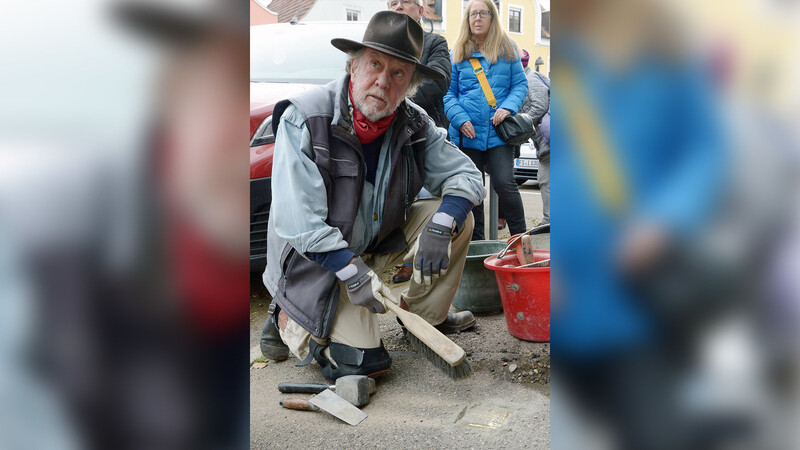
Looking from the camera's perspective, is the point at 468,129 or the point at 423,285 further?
the point at 468,129

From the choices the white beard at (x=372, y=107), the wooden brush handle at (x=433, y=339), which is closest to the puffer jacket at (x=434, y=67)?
the white beard at (x=372, y=107)

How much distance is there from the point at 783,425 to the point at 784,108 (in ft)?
1.42

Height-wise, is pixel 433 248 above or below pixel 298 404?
above

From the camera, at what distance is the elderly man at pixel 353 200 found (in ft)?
8.14

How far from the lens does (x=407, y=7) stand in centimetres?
382

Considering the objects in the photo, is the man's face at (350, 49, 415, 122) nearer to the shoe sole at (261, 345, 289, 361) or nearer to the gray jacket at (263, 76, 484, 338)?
the gray jacket at (263, 76, 484, 338)

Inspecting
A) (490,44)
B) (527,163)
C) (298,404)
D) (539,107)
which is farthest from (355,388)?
(527,163)

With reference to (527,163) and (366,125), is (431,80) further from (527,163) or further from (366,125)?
(527,163)

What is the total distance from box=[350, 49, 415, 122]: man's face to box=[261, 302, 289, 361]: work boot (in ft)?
3.77

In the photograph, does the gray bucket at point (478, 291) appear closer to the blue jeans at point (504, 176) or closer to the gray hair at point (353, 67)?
the blue jeans at point (504, 176)

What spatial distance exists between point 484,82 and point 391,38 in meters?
1.58

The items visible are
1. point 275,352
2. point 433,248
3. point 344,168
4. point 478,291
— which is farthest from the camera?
point 478,291

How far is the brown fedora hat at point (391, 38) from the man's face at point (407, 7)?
1.18 meters

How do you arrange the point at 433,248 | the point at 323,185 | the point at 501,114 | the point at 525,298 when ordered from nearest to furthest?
1. the point at 323,185
2. the point at 433,248
3. the point at 525,298
4. the point at 501,114
